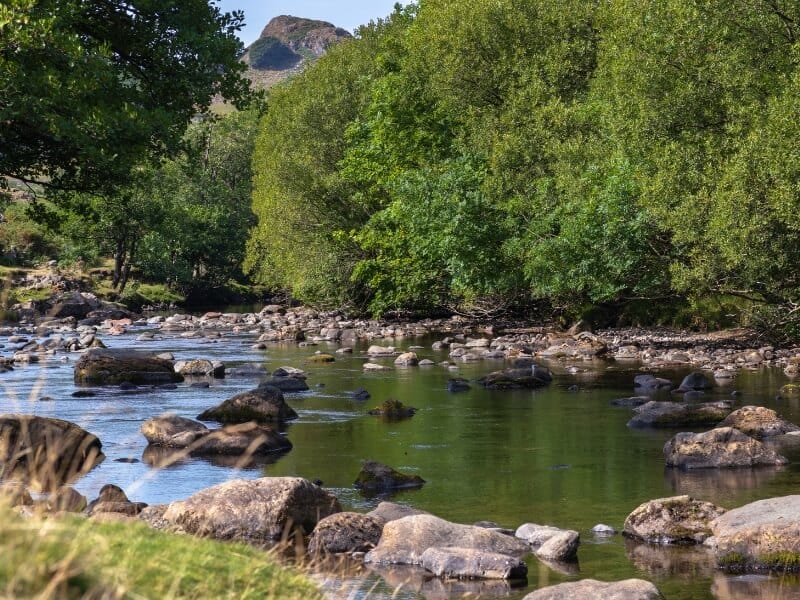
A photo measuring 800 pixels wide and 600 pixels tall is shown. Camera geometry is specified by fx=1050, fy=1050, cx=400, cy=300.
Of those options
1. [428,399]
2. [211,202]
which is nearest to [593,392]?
[428,399]

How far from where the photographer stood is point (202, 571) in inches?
261

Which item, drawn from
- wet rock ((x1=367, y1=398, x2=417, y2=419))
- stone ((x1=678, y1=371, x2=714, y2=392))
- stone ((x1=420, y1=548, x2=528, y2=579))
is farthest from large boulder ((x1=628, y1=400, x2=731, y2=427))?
A: stone ((x1=420, y1=548, x2=528, y2=579))

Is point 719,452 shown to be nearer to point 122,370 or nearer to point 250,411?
point 250,411

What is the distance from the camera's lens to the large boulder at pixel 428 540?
12.7 meters

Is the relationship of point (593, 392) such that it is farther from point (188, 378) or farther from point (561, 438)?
point (188, 378)

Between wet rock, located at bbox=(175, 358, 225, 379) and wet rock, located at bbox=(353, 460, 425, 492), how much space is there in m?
16.6

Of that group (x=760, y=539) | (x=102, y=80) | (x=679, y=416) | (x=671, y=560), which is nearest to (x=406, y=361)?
(x=679, y=416)

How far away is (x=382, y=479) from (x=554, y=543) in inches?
179

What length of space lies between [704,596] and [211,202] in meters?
82.4

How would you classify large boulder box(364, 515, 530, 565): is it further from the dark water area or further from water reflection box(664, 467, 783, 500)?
water reflection box(664, 467, 783, 500)

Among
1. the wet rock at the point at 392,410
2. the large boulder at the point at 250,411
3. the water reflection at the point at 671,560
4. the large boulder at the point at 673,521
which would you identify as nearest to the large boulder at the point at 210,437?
the large boulder at the point at 250,411

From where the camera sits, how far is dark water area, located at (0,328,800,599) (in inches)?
481

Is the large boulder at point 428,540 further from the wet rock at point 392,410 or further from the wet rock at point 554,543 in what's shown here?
the wet rock at point 392,410

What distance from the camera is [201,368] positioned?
3338 centimetres
